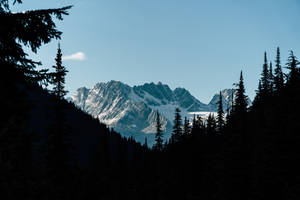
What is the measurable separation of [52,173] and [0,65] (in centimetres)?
1670

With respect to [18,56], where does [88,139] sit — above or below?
above

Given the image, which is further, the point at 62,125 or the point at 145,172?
the point at 145,172

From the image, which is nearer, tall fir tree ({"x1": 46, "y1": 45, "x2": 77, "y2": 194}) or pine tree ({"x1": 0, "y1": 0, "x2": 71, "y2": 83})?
pine tree ({"x1": 0, "y1": 0, "x2": 71, "y2": 83})

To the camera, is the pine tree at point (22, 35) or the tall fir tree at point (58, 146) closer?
the pine tree at point (22, 35)

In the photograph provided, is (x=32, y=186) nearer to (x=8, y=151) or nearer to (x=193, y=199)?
(x=8, y=151)

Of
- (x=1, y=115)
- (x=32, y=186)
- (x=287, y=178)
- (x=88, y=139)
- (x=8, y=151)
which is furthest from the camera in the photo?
(x=88, y=139)

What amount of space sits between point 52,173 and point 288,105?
19.8 m

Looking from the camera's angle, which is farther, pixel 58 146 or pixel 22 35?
pixel 58 146

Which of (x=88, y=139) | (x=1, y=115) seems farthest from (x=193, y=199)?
(x=88, y=139)

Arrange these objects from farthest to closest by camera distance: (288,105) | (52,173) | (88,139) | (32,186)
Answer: (88,139) < (288,105) < (52,173) < (32,186)

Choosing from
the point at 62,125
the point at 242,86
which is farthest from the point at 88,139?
the point at 62,125

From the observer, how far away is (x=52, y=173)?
2188 cm

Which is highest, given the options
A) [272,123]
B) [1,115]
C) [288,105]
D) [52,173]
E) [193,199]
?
[288,105]

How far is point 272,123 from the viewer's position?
900 inches
